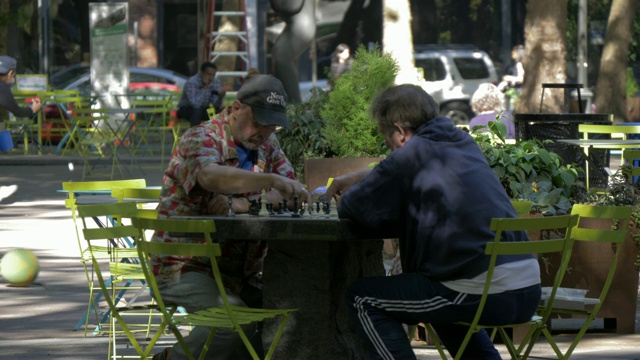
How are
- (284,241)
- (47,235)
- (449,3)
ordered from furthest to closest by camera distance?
(449,3) → (47,235) → (284,241)

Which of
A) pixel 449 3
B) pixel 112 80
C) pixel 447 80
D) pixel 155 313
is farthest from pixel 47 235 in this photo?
pixel 449 3

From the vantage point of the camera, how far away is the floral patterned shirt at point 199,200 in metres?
6.08

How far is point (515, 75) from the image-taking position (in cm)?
3378

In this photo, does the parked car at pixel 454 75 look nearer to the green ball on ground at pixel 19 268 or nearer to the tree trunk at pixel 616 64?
the tree trunk at pixel 616 64

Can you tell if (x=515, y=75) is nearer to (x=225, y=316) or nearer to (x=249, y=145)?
(x=249, y=145)

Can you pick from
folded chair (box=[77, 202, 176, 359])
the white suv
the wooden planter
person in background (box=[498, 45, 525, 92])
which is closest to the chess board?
folded chair (box=[77, 202, 176, 359])

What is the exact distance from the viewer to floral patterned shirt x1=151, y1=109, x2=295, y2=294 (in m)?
6.08

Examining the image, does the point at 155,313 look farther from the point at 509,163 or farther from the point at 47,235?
the point at 47,235

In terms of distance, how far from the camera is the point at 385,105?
5816mm

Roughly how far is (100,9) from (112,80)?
137cm

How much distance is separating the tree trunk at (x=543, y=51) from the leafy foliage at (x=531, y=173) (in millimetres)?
12569

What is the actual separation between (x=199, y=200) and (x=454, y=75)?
2762cm

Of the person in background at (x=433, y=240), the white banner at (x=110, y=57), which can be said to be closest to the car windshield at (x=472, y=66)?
the white banner at (x=110, y=57)

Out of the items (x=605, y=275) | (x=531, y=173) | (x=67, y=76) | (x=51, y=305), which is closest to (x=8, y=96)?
(x=51, y=305)
